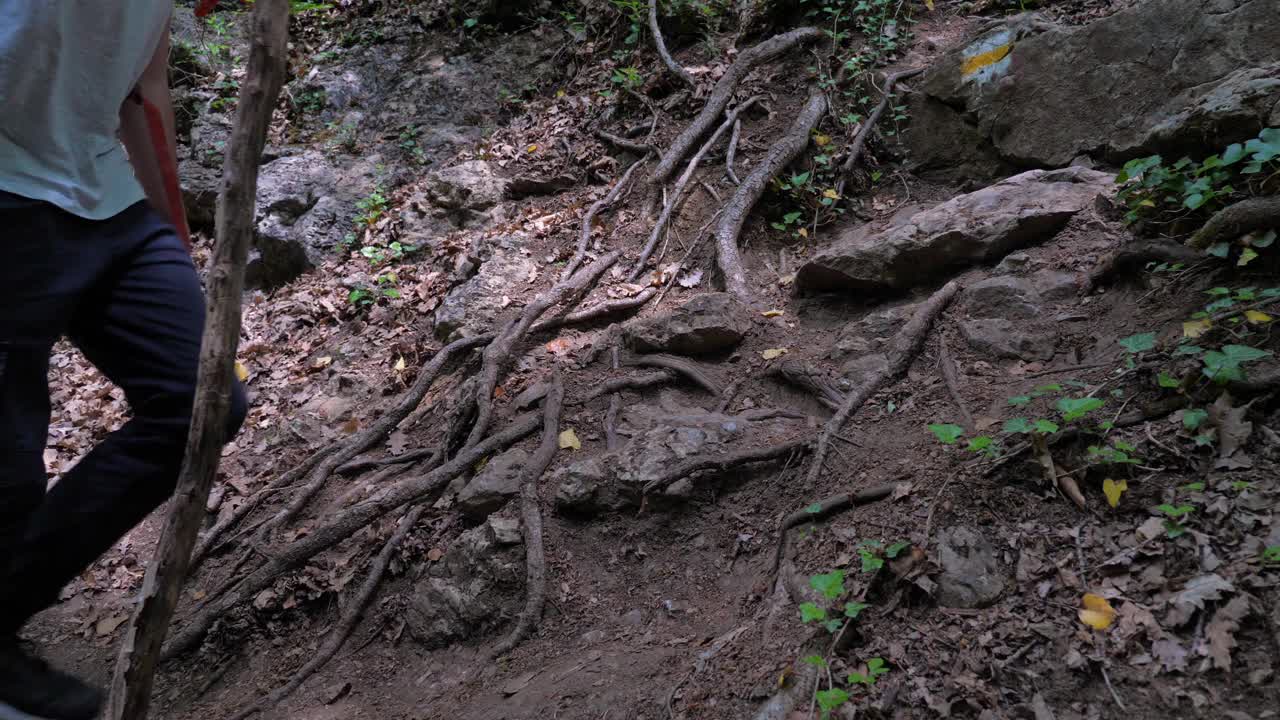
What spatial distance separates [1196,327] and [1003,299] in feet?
2.90

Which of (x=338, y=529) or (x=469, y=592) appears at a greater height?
(x=338, y=529)

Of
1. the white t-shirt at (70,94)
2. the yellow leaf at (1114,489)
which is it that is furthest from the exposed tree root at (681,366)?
the white t-shirt at (70,94)

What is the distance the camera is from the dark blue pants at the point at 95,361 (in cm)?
155

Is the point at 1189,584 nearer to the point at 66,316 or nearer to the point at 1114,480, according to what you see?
the point at 1114,480

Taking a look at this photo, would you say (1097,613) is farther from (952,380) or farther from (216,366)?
(216,366)

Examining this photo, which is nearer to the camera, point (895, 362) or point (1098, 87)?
point (895, 362)

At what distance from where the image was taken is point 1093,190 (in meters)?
3.53

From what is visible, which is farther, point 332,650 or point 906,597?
point 332,650

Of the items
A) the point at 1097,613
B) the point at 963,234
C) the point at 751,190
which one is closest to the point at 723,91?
the point at 751,190

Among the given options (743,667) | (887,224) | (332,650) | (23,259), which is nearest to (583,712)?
(743,667)

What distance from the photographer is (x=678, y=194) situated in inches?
195

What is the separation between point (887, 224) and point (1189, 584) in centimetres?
294

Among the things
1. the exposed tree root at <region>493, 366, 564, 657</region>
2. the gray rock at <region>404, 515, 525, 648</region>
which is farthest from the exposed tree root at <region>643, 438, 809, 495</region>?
the gray rock at <region>404, 515, 525, 648</region>

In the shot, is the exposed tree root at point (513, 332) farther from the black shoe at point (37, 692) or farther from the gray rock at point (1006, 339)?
the gray rock at point (1006, 339)
